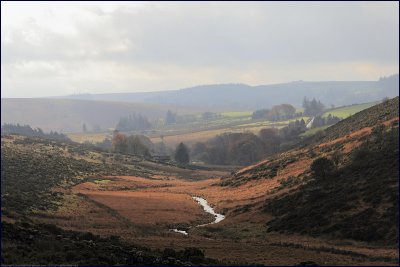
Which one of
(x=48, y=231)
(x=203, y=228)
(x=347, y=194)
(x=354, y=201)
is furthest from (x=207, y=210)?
(x=48, y=231)

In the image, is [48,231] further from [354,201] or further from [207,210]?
[207,210]

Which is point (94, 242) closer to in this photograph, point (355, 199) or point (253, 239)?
point (253, 239)

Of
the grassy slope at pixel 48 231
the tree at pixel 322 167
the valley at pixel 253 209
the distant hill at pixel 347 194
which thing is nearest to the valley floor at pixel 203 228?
the valley at pixel 253 209

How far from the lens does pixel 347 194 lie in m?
47.8

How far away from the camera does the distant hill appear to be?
39.0 metres

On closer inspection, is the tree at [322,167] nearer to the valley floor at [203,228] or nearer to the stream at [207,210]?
the valley floor at [203,228]

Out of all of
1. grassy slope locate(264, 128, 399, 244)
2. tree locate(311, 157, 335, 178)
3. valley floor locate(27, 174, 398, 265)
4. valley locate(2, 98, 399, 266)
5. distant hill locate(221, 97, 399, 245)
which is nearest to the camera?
valley floor locate(27, 174, 398, 265)

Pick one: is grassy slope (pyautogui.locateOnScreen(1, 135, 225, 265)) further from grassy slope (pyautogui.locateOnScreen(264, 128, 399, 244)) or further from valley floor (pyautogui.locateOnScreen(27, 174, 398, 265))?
grassy slope (pyautogui.locateOnScreen(264, 128, 399, 244))

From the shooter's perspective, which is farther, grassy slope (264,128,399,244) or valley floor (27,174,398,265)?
grassy slope (264,128,399,244)

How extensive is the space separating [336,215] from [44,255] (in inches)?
1224

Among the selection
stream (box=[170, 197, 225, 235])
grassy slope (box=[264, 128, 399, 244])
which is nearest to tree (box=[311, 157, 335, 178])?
grassy slope (box=[264, 128, 399, 244])

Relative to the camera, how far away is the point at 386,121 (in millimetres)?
72938

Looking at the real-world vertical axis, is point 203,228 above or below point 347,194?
below

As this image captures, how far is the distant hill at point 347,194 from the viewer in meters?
39.0
